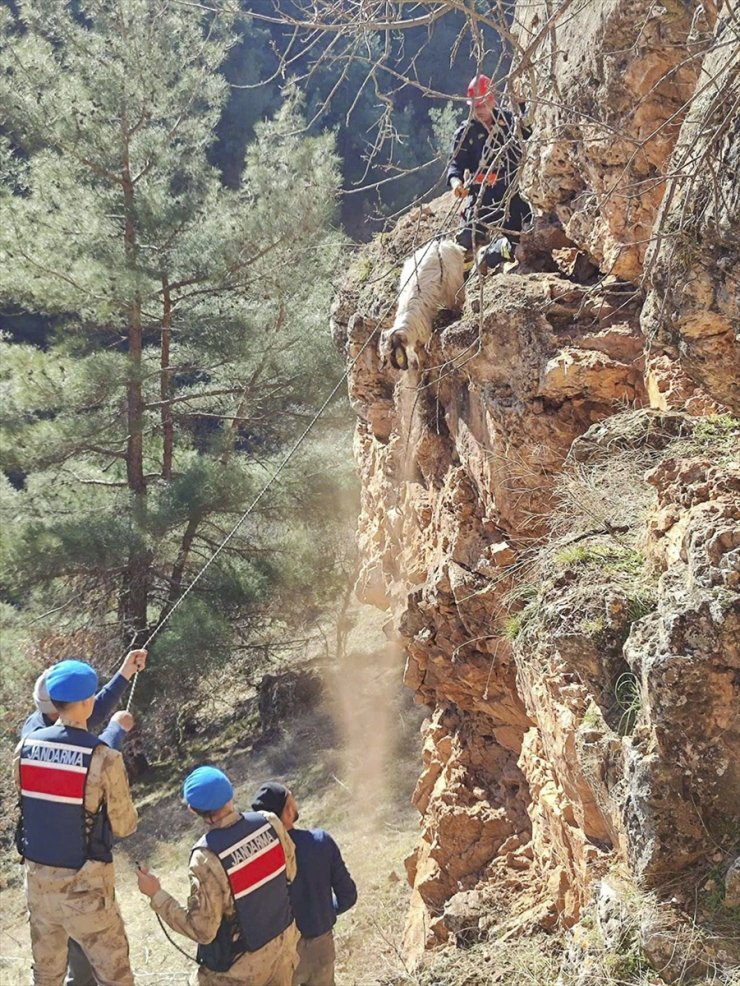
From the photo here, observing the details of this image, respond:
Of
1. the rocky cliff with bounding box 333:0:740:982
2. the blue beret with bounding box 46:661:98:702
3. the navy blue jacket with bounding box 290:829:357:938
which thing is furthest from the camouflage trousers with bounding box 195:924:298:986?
the blue beret with bounding box 46:661:98:702

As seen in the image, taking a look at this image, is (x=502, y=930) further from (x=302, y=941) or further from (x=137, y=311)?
(x=137, y=311)

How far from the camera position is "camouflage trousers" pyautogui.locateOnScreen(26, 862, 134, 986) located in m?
3.89

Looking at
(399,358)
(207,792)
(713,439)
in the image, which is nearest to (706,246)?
(713,439)

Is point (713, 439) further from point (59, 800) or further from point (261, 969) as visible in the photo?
point (59, 800)

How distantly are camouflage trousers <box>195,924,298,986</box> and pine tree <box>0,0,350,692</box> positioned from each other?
287 inches

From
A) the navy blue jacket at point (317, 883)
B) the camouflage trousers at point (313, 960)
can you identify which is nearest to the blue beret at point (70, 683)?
the navy blue jacket at point (317, 883)

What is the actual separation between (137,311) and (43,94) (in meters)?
2.68

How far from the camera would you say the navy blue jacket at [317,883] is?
13.4 feet

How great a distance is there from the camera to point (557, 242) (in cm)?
546

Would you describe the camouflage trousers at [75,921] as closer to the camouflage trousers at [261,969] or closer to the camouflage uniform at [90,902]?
the camouflage uniform at [90,902]

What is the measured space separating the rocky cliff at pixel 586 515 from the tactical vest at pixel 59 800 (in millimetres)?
1837

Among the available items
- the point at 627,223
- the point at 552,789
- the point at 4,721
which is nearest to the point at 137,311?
the point at 4,721

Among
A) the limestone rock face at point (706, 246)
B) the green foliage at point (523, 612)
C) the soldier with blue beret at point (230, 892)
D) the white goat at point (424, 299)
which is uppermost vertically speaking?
the limestone rock face at point (706, 246)

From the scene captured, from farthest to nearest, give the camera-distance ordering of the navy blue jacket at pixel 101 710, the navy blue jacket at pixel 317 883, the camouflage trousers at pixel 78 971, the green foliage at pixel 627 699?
the camouflage trousers at pixel 78 971
the navy blue jacket at pixel 101 710
the navy blue jacket at pixel 317 883
the green foliage at pixel 627 699
